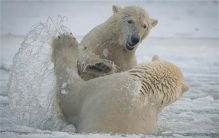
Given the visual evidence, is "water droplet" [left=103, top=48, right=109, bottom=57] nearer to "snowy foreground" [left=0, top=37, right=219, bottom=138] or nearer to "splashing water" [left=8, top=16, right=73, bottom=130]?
"splashing water" [left=8, top=16, right=73, bottom=130]

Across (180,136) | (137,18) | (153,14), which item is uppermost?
(153,14)

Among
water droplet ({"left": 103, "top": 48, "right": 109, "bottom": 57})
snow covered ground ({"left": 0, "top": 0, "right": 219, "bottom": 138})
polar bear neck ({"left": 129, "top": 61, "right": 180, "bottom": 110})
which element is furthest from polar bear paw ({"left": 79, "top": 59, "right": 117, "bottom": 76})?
snow covered ground ({"left": 0, "top": 0, "right": 219, "bottom": 138})

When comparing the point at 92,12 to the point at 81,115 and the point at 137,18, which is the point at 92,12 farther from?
the point at 81,115

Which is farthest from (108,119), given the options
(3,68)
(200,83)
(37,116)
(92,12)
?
(92,12)

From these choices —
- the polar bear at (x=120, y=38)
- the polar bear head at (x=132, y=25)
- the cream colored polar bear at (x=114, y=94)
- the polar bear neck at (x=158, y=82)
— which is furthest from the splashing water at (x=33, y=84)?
the polar bear neck at (x=158, y=82)

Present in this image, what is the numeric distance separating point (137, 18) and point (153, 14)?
35.8 ft

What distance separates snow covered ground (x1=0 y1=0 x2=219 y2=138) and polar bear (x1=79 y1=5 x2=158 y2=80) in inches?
25.9

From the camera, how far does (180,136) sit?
432 cm

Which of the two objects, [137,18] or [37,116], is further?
[137,18]

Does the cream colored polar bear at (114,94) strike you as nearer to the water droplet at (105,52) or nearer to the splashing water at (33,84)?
the splashing water at (33,84)

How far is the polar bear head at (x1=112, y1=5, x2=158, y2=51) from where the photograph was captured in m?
5.23

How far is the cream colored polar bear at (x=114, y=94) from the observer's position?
3.97 meters

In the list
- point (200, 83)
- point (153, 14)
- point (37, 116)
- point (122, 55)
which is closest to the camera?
point (37, 116)

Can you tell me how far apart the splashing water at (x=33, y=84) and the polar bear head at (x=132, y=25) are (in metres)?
0.65
